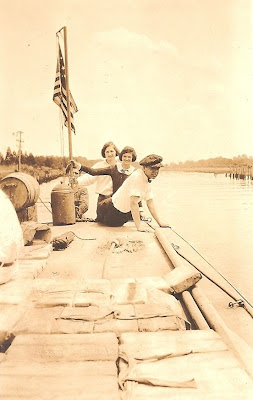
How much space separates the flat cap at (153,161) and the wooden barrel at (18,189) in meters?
1.86

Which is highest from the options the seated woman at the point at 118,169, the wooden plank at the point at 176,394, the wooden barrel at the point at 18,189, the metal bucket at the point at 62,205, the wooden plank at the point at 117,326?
the seated woman at the point at 118,169

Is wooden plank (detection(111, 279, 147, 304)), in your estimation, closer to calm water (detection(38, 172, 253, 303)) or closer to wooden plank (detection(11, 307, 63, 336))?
wooden plank (detection(11, 307, 63, 336))

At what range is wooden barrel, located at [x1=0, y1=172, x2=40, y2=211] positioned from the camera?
17.0 ft

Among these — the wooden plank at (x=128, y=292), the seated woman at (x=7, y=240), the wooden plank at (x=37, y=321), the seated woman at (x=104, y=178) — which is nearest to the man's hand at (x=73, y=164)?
the seated woman at (x=104, y=178)

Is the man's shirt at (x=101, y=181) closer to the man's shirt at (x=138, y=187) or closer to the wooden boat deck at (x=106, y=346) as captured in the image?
the man's shirt at (x=138, y=187)

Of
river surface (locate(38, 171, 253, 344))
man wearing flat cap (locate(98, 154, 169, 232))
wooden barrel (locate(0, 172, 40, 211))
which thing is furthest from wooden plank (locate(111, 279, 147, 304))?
wooden barrel (locate(0, 172, 40, 211))

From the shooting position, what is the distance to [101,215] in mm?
5938

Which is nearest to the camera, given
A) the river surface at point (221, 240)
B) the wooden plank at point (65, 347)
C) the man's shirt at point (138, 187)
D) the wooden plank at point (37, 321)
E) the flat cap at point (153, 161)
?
the wooden plank at point (65, 347)

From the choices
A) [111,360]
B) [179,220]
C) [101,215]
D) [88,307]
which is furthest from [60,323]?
[179,220]

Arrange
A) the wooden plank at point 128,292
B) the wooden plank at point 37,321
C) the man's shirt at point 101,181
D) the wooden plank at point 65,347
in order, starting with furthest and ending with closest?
the man's shirt at point 101,181
the wooden plank at point 128,292
the wooden plank at point 37,321
the wooden plank at point 65,347

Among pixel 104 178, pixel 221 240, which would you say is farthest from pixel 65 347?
pixel 221 240

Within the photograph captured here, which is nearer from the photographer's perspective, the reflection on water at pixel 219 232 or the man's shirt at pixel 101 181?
the man's shirt at pixel 101 181

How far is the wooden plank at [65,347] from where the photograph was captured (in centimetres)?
177

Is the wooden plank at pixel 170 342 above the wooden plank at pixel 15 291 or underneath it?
underneath
